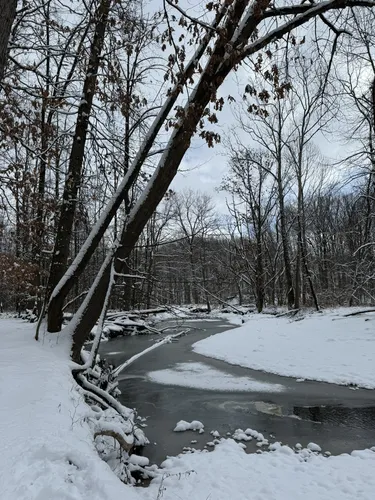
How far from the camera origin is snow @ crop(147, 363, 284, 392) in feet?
30.5

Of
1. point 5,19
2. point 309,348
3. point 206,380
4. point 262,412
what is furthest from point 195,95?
point 309,348

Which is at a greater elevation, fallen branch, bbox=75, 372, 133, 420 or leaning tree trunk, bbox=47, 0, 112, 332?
leaning tree trunk, bbox=47, 0, 112, 332

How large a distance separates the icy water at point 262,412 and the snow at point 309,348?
0.76 metres

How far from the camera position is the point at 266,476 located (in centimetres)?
Result: 466

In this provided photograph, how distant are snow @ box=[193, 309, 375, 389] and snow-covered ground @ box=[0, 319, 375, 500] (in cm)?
509

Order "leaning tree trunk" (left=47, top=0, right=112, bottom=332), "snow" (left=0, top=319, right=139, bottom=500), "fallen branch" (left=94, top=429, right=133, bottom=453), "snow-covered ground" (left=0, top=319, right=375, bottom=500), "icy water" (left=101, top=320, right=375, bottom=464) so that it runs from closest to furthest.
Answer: "snow" (left=0, top=319, right=139, bottom=500), "snow-covered ground" (left=0, top=319, right=375, bottom=500), "fallen branch" (left=94, top=429, right=133, bottom=453), "icy water" (left=101, top=320, right=375, bottom=464), "leaning tree trunk" (left=47, top=0, right=112, bottom=332)

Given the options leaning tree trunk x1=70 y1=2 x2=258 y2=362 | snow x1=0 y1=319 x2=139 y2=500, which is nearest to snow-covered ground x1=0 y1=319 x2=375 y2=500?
snow x1=0 y1=319 x2=139 y2=500

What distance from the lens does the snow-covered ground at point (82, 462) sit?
2.31 m

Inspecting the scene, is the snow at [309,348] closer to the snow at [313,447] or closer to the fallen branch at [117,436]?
the snow at [313,447]

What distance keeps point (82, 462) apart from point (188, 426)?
170 inches

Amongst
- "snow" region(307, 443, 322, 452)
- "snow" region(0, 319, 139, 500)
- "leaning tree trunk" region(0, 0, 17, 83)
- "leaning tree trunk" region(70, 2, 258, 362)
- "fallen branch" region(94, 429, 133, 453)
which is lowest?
"snow" region(307, 443, 322, 452)

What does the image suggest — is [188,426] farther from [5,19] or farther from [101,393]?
[5,19]

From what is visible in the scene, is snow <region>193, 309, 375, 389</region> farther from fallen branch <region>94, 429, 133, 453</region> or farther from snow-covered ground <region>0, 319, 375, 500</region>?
fallen branch <region>94, 429, 133, 453</region>

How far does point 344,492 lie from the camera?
13.9ft
